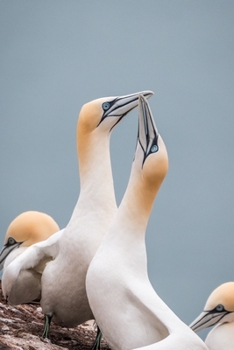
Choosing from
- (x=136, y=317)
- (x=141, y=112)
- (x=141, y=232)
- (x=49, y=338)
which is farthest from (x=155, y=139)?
(x=49, y=338)

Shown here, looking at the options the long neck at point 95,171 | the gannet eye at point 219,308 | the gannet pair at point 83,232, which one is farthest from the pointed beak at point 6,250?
the gannet eye at point 219,308

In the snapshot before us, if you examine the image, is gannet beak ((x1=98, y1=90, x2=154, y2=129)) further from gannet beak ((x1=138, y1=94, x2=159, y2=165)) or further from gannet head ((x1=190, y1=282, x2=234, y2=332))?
gannet head ((x1=190, y1=282, x2=234, y2=332))

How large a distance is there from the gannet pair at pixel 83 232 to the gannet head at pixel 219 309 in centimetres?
152

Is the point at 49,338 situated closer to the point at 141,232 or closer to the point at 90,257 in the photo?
the point at 90,257

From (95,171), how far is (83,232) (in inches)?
21.3

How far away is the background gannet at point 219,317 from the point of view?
7.71m

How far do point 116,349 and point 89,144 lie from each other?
1.73m

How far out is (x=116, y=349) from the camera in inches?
232

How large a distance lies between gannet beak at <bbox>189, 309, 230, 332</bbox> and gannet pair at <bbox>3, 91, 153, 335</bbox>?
4.90 ft


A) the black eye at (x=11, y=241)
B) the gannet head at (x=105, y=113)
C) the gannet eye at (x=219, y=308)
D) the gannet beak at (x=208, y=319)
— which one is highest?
the gannet head at (x=105, y=113)

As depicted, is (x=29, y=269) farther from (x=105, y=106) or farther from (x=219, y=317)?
(x=219, y=317)

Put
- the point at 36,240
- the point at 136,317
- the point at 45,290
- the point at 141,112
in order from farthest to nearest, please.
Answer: the point at 36,240 < the point at 45,290 < the point at 141,112 < the point at 136,317

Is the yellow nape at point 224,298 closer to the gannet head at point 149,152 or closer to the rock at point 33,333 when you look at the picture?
the rock at point 33,333

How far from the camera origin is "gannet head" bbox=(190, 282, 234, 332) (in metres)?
7.82
